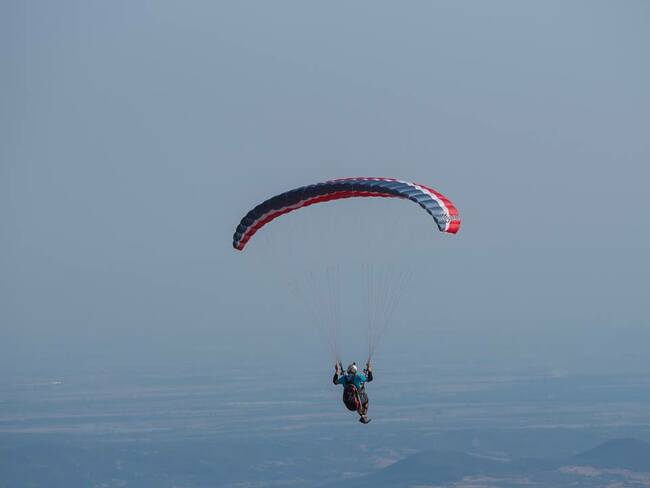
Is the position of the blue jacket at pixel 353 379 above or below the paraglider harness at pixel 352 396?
above

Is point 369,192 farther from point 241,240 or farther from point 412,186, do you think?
point 241,240

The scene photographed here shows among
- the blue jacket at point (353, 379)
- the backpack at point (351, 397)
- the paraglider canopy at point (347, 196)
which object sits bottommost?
the backpack at point (351, 397)

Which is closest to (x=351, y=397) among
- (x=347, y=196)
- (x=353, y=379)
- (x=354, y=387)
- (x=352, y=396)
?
(x=352, y=396)

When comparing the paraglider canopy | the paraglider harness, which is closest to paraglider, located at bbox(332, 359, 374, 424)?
the paraglider harness

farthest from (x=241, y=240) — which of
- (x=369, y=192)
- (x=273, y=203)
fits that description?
(x=369, y=192)

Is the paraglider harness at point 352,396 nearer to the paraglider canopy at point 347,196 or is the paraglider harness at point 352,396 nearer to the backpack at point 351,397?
the backpack at point 351,397

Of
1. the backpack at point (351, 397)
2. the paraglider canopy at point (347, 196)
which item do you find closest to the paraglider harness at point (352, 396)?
the backpack at point (351, 397)

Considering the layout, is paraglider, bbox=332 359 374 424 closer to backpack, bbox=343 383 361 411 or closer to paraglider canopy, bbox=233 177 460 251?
Answer: backpack, bbox=343 383 361 411

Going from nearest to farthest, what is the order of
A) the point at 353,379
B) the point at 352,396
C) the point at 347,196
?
the point at 352,396, the point at 353,379, the point at 347,196

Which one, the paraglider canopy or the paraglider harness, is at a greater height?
the paraglider canopy

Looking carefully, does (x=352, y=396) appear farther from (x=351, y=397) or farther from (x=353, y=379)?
(x=353, y=379)

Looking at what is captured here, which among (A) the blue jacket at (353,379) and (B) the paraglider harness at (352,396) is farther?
(A) the blue jacket at (353,379)
